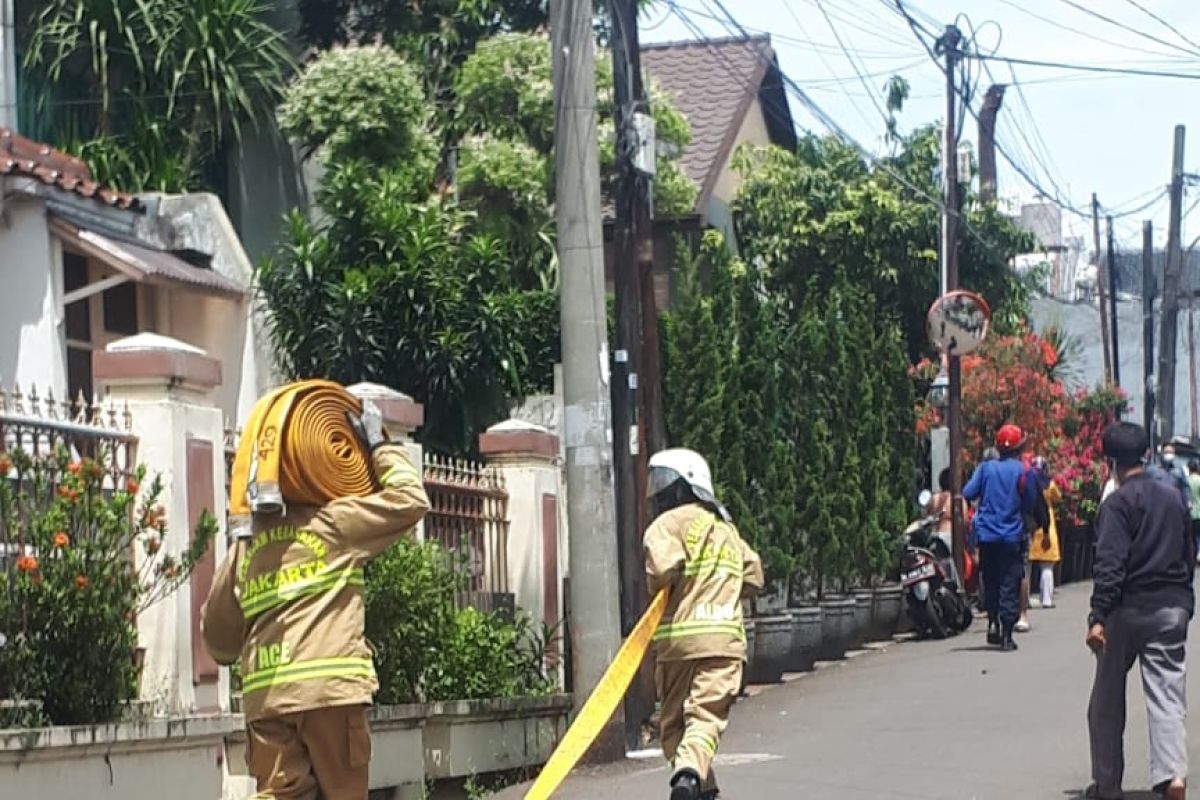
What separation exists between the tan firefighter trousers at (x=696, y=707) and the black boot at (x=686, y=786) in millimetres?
34

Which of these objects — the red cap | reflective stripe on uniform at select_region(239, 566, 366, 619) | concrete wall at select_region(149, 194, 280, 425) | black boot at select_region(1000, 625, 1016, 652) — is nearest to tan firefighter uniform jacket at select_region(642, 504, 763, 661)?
reflective stripe on uniform at select_region(239, 566, 366, 619)

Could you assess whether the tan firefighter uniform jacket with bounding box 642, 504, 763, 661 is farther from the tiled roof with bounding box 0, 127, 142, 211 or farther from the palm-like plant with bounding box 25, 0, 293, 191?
the palm-like plant with bounding box 25, 0, 293, 191

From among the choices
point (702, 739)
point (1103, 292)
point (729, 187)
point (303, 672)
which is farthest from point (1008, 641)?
point (1103, 292)

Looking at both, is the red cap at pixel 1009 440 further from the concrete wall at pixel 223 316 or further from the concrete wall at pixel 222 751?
the concrete wall at pixel 223 316

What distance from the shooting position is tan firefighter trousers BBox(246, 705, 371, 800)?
7.14 m

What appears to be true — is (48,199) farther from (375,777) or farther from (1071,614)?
(1071,614)

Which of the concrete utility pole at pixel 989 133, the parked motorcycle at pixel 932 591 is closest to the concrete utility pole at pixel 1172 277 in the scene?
the concrete utility pole at pixel 989 133

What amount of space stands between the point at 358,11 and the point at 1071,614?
9.63 m

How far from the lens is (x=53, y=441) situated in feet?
29.9

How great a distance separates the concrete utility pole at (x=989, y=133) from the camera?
33938 millimetres

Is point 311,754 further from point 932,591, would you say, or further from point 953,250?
point 953,250

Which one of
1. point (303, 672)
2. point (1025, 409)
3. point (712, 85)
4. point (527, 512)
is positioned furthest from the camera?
point (712, 85)

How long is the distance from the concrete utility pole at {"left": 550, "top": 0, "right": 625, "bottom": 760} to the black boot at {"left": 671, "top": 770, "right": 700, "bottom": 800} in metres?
3.53

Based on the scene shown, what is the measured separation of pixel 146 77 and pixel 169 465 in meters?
10.3
